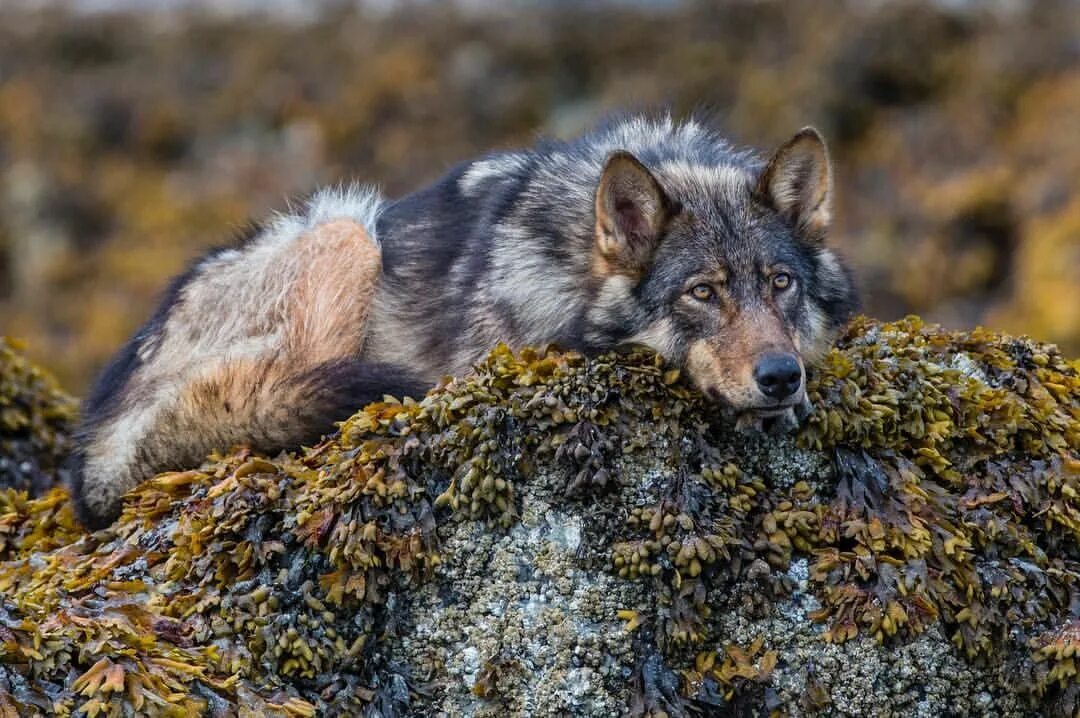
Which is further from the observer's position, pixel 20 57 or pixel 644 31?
pixel 20 57

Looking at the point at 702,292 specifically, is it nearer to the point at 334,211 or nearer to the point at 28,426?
the point at 334,211

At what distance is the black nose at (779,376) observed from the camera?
5547 millimetres

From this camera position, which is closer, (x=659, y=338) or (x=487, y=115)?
(x=659, y=338)

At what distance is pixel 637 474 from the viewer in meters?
5.67

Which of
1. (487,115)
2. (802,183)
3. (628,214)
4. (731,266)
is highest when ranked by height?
(802,183)

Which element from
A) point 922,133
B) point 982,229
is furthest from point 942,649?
point 922,133

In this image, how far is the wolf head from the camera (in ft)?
18.9

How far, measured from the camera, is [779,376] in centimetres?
554

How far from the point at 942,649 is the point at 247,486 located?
129 inches

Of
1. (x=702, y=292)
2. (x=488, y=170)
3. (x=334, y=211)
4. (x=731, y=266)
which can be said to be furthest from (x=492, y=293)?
(x=334, y=211)

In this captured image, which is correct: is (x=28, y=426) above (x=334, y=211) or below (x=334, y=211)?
below

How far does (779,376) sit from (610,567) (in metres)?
1.15

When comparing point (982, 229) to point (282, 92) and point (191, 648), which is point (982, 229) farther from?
point (191, 648)

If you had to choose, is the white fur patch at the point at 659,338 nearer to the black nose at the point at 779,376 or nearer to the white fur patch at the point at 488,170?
the black nose at the point at 779,376
